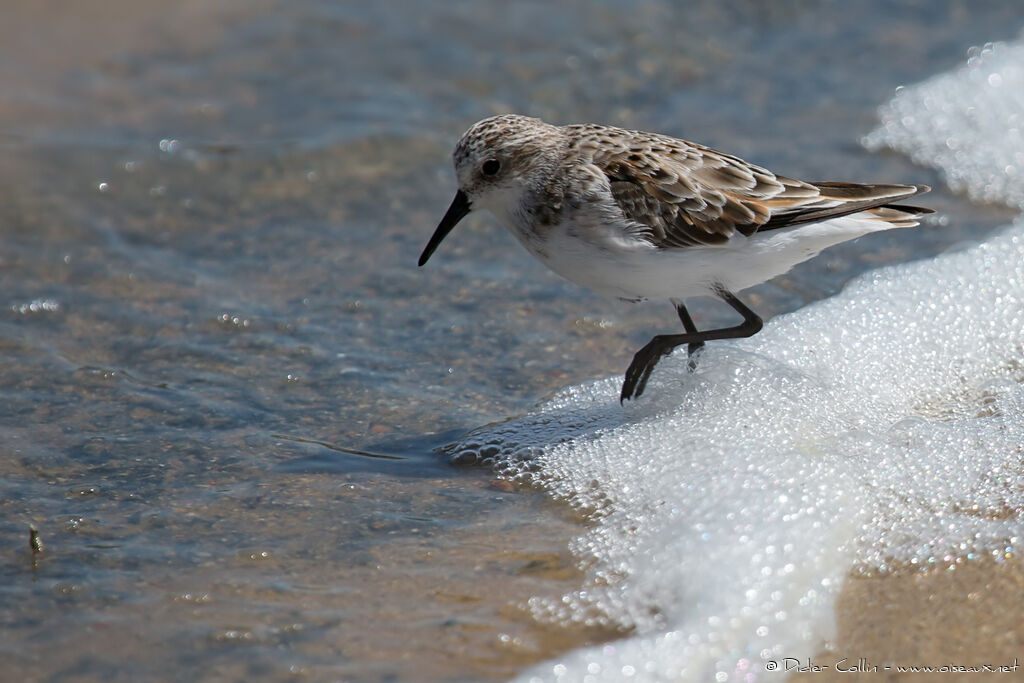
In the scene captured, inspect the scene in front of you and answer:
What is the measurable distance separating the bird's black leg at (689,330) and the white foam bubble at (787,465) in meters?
0.05

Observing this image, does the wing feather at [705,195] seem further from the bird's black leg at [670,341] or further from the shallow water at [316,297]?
the shallow water at [316,297]

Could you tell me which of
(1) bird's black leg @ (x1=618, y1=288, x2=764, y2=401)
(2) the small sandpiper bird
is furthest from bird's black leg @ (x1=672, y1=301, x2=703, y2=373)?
(2) the small sandpiper bird

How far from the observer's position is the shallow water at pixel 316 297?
13.7 feet

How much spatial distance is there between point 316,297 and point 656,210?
7.82ft

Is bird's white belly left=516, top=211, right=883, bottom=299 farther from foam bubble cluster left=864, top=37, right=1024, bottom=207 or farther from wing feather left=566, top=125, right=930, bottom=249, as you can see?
foam bubble cluster left=864, top=37, right=1024, bottom=207

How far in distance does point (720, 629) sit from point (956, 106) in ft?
19.2

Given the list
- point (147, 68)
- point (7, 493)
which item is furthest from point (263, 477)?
point (147, 68)

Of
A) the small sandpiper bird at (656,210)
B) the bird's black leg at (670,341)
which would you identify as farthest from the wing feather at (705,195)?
the bird's black leg at (670,341)

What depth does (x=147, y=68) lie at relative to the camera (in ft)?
29.6

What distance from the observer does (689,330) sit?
5.67 meters

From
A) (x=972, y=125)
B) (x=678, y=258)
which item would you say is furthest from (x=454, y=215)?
(x=972, y=125)

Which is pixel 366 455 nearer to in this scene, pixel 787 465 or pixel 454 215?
pixel 454 215

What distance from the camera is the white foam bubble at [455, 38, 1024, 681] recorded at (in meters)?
4.12

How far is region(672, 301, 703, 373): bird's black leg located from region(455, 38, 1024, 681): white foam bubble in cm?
5
